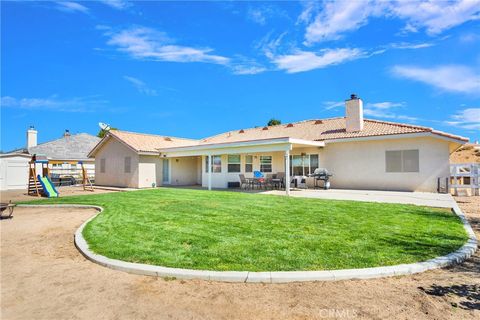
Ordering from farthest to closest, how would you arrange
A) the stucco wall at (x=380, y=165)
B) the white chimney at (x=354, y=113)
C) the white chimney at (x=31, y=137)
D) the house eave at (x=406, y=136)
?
1. the white chimney at (x=31, y=137)
2. the white chimney at (x=354, y=113)
3. the stucco wall at (x=380, y=165)
4. the house eave at (x=406, y=136)

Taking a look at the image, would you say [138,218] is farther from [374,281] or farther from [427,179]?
[427,179]

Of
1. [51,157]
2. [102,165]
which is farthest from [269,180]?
[51,157]

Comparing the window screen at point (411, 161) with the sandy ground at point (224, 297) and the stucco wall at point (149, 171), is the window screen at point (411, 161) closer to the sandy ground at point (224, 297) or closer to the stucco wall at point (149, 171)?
the sandy ground at point (224, 297)

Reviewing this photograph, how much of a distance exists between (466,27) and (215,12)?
11.4 metres

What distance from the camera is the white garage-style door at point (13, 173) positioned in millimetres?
23969

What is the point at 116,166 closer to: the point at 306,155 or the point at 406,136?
the point at 306,155

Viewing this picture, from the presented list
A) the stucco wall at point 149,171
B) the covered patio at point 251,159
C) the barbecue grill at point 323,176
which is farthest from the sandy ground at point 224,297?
the stucco wall at point 149,171

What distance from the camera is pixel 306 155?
61.3 feet

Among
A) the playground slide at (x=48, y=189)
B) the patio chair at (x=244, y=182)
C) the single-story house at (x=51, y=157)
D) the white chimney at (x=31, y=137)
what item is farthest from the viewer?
the white chimney at (x=31, y=137)

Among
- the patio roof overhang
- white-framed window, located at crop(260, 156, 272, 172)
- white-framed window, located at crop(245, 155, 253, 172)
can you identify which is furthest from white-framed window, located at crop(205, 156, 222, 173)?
white-framed window, located at crop(260, 156, 272, 172)

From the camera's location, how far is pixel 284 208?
9.46 m

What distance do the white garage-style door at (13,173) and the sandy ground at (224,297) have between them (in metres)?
24.8

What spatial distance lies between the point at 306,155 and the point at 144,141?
1312 centimetres

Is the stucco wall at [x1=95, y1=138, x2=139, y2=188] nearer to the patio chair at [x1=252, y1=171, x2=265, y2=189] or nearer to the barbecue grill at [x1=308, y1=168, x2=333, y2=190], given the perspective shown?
the patio chair at [x1=252, y1=171, x2=265, y2=189]
